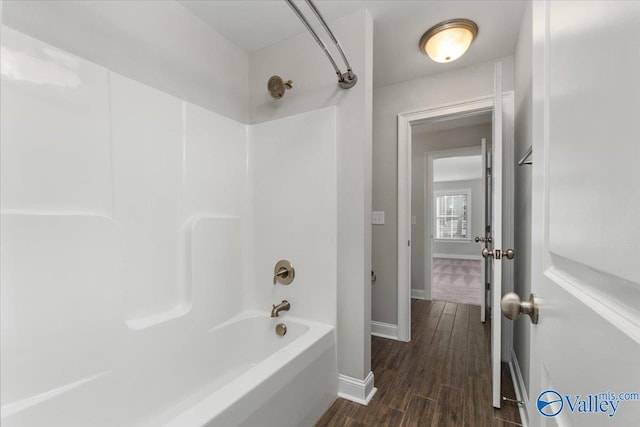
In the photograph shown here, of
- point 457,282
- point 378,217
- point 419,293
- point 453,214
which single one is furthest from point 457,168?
point 378,217

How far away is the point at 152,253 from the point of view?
1.46 m

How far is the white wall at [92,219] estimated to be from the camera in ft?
3.34

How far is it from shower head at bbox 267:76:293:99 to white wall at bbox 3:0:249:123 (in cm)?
35

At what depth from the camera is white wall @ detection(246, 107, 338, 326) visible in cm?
174

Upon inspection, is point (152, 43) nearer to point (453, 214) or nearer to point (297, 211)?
point (297, 211)

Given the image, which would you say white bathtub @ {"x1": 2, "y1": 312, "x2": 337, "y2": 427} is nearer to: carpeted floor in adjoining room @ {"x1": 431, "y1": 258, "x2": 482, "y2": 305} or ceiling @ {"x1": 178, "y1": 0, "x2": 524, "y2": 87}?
ceiling @ {"x1": 178, "y1": 0, "x2": 524, "y2": 87}

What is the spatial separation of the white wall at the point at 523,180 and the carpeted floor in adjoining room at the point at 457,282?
1.89 metres

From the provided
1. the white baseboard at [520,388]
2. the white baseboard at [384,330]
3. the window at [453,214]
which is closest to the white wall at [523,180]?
the white baseboard at [520,388]

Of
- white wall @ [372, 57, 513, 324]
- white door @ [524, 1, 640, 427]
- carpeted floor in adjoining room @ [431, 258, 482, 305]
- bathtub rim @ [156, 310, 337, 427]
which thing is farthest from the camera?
carpeted floor in adjoining room @ [431, 258, 482, 305]

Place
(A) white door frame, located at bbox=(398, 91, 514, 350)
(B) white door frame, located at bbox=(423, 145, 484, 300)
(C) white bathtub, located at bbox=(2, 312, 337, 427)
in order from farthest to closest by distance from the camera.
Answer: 1. (B) white door frame, located at bbox=(423, 145, 484, 300)
2. (A) white door frame, located at bbox=(398, 91, 514, 350)
3. (C) white bathtub, located at bbox=(2, 312, 337, 427)

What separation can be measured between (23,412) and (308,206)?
4.97 feet

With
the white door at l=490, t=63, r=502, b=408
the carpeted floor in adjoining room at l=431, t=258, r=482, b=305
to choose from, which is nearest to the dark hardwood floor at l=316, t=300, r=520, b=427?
the white door at l=490, t=63, r=502, b=408
